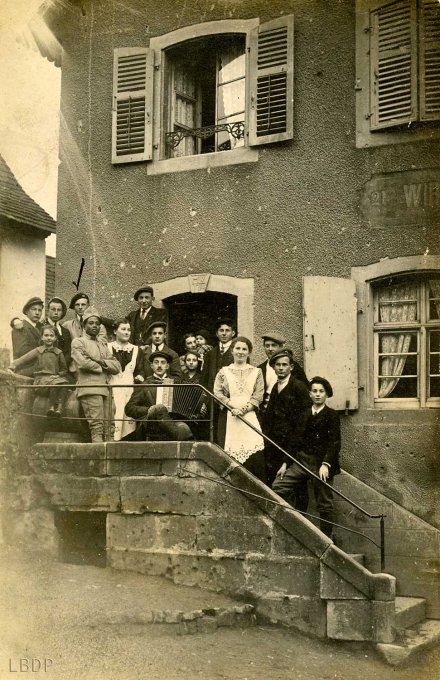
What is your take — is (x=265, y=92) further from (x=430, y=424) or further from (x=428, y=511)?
(x=428, y=511)

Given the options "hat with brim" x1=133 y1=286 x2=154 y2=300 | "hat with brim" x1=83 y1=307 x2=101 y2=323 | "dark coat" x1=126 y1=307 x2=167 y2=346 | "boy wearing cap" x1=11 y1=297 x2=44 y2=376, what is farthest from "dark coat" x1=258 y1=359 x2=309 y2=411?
"boy wearing cap" x1=11 y1=297 x2=44 y2=376

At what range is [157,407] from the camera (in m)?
8.42

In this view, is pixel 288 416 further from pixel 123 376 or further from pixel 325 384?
pixel 123 376

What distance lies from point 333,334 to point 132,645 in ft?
12.5

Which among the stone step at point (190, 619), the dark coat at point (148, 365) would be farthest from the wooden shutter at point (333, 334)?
the stone step at point (190, 619)

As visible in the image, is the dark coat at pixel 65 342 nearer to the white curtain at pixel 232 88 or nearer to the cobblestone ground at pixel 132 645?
the cobblestone ground at pixel 132 645

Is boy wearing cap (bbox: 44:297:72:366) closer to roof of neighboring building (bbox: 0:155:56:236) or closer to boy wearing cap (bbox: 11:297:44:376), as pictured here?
boy wearing cap (bbox: 11:297:44:376)

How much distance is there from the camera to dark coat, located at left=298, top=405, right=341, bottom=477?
814 cm

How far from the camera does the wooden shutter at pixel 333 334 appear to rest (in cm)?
893

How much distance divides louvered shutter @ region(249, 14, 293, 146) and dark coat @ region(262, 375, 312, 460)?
2948 millimetres

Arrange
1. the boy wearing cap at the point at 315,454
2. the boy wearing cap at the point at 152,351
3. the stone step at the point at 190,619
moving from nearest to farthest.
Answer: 1. the stone step at the point at 190,619
2. the boy wearing cap at the point at 315,454
3. the boy wearing cap at the point at 152,351

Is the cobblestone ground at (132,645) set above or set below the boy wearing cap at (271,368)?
below

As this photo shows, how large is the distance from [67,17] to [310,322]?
4.84m

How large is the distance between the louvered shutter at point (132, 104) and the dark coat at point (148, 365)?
253 centimetres
